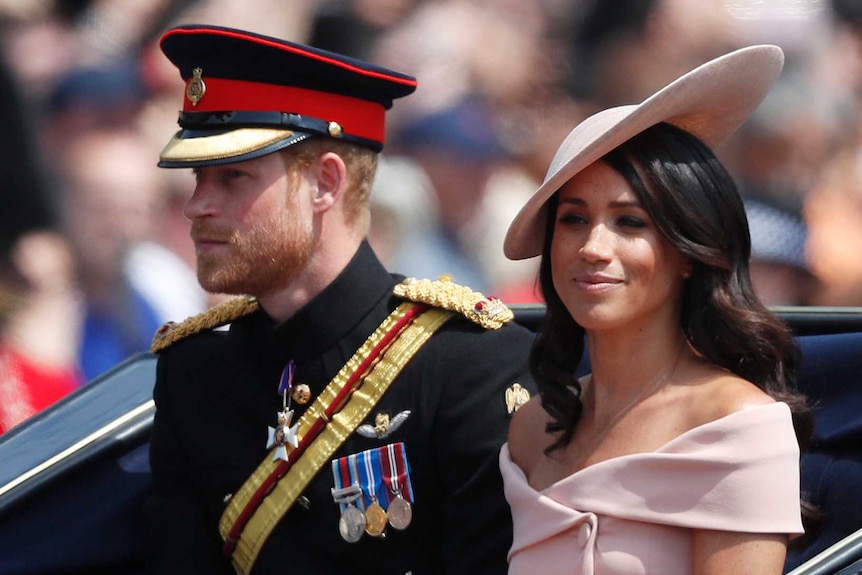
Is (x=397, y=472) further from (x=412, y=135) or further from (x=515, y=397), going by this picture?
(x=412, y=135)

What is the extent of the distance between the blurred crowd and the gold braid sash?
6.62ft

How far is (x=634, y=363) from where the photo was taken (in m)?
1.98

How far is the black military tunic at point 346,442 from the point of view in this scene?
2.48m

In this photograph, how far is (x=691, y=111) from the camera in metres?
1.95

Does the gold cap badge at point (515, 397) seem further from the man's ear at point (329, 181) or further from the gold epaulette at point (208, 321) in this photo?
the gold epaulette at point (208, 321)

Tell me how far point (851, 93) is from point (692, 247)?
2.83m

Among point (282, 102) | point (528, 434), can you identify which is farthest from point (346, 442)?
point (282, 102)

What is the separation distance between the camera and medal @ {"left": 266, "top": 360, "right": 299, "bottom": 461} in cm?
260

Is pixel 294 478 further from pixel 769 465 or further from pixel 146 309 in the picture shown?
pixel 146 309

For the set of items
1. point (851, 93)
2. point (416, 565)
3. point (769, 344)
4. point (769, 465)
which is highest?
point (851, 93)

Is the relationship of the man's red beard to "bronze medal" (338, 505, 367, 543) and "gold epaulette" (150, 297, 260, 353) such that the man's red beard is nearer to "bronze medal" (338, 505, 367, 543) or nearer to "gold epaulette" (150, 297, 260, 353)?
"gold epaulette" (150, 297, 260, 353)

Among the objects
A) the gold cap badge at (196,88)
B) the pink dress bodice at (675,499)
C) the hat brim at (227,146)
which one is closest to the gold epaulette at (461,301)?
the hat brim at (227,146)

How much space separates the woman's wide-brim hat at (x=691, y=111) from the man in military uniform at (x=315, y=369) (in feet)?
1.94

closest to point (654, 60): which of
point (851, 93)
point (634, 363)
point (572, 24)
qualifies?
point (572, 24)
